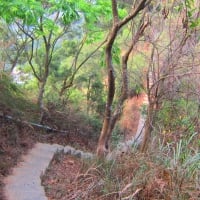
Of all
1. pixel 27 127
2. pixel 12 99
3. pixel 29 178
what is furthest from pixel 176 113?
pixel 12 99

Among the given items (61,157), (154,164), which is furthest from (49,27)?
(154,164)

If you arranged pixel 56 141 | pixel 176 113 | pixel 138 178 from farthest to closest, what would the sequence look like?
pixel 56 141 → pixel 176 113 → pixel 138 178

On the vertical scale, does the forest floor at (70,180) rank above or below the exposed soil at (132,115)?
below

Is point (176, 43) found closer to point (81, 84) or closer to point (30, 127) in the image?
point (30, 127)

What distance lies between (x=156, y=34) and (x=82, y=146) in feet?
13.1

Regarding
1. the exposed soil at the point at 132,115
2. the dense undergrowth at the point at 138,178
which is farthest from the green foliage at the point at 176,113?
the exposed soil at the point at 132,115

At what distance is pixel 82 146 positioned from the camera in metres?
11.5

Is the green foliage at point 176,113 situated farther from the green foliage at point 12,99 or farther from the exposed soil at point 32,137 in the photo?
the green foliage at point 12,99

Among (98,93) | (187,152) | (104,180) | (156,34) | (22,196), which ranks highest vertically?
(156,34)

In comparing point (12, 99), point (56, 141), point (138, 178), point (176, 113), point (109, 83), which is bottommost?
point (138, 178)

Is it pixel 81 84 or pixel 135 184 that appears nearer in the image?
pixel 135 184

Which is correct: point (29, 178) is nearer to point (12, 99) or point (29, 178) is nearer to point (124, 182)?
point (124, 182)

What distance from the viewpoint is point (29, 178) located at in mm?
6309

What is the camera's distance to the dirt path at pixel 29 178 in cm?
549
